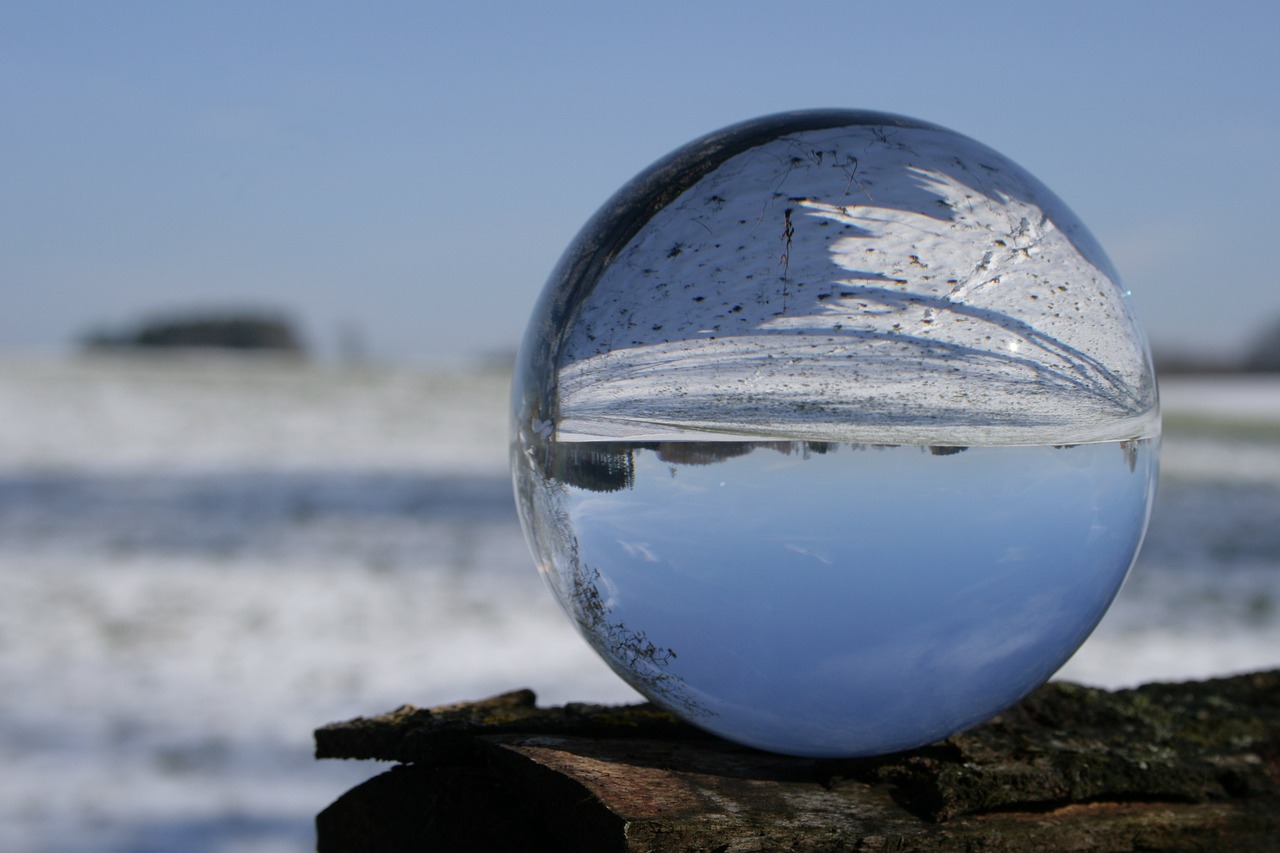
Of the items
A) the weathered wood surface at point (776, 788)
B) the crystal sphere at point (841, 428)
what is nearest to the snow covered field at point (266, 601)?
the weathered wood surface at point (776, 788)

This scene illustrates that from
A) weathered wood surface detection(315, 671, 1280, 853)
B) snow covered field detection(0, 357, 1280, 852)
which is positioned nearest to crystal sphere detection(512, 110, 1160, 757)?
weathered wood surface detection(315, 671, 1280, 853)

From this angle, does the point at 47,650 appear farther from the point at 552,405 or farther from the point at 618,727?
the point at 552,405

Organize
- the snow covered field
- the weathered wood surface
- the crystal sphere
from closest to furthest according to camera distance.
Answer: the crystal sphere → the weathered wood surface → the snow covered field

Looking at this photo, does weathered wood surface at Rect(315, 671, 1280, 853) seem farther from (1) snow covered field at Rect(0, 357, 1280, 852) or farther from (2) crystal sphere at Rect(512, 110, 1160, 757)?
(1) snow covered field at Rect(0, 357, 1280, 852)

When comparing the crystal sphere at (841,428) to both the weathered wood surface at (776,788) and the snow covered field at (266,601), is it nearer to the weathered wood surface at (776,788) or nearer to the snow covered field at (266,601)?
the weathered wood surface at (776,788)

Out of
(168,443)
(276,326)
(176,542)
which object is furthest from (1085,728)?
(276,326)

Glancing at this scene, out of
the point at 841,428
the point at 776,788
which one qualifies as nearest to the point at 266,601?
the point at 776,788

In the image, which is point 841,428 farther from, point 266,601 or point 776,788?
point 266,601
